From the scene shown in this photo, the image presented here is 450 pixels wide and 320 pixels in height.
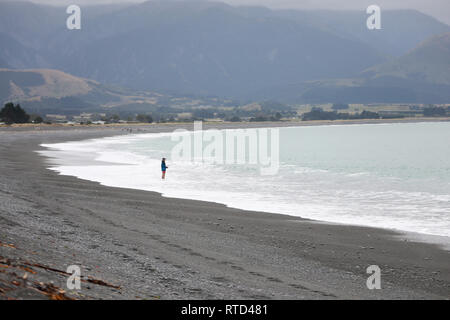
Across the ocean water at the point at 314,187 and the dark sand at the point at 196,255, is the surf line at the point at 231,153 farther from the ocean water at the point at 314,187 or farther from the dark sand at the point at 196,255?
the dark sand at the point at 196,255

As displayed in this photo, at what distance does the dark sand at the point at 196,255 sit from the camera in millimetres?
10312

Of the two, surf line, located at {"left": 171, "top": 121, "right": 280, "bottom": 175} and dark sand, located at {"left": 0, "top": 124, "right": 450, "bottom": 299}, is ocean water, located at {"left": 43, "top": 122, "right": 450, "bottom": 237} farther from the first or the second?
dark sand, located at {"left": 0, "top": 124, "right": 450, "bottom": 299}

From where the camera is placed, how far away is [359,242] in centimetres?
1583

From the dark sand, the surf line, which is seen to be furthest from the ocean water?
the dark sand

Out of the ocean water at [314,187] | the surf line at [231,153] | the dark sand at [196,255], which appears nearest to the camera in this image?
the dark sand at [196,255]

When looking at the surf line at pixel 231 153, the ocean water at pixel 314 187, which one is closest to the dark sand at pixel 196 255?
the ocean water at pixel 314 187

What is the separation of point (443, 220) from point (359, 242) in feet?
20.0

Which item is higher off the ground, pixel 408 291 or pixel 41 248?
pixel 41 248

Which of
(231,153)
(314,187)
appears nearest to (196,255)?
(314,187)

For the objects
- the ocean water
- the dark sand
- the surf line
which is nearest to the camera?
the dark sand

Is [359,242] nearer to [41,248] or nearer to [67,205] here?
[41,248]

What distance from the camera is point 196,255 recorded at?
1345 centimetres

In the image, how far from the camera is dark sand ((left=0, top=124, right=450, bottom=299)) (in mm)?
10312
